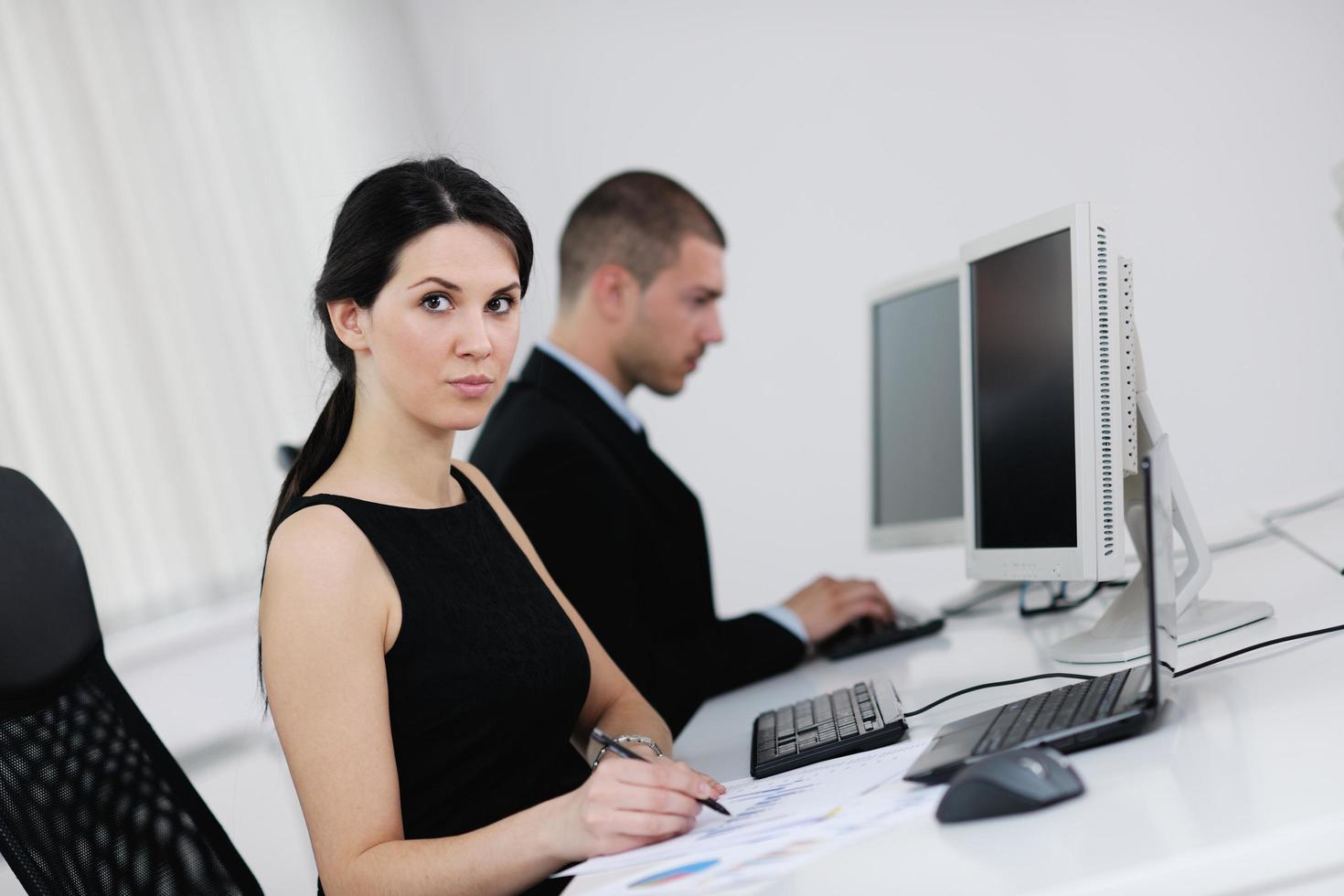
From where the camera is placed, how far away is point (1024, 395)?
4.44ft

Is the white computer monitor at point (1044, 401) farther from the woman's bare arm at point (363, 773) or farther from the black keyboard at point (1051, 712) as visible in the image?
the woman's bare arm at point (363, 773)

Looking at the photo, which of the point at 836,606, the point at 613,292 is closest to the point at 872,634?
the point at 836,606

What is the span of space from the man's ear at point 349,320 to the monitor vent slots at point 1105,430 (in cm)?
78

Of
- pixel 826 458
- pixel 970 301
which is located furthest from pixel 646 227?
pixel 826 458

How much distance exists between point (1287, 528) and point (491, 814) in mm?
1412

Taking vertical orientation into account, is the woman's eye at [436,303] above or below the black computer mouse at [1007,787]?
above

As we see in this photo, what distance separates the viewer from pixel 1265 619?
126cm

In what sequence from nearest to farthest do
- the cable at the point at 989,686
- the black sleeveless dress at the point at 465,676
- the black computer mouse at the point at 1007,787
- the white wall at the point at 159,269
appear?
the black computer mouse at the point at 1007,787 → the black sleeveless dress at the point at 465,676 → the cable at the point at 989,686 → the white wall at the point at 159,269

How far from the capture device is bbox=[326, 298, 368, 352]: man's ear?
1204 millimetres

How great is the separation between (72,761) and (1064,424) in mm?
1107

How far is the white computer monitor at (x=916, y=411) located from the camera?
1.87 meters

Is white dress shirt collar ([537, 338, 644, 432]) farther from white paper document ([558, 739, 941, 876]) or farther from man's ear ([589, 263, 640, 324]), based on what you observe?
white paper document ([558, 739, 941, 876])

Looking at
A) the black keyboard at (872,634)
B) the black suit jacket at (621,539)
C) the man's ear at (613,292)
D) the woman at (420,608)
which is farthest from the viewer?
the man's ear at (613,292)

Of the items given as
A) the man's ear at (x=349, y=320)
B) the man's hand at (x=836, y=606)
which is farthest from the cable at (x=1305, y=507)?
the man's ear at (x=349, y=320)
